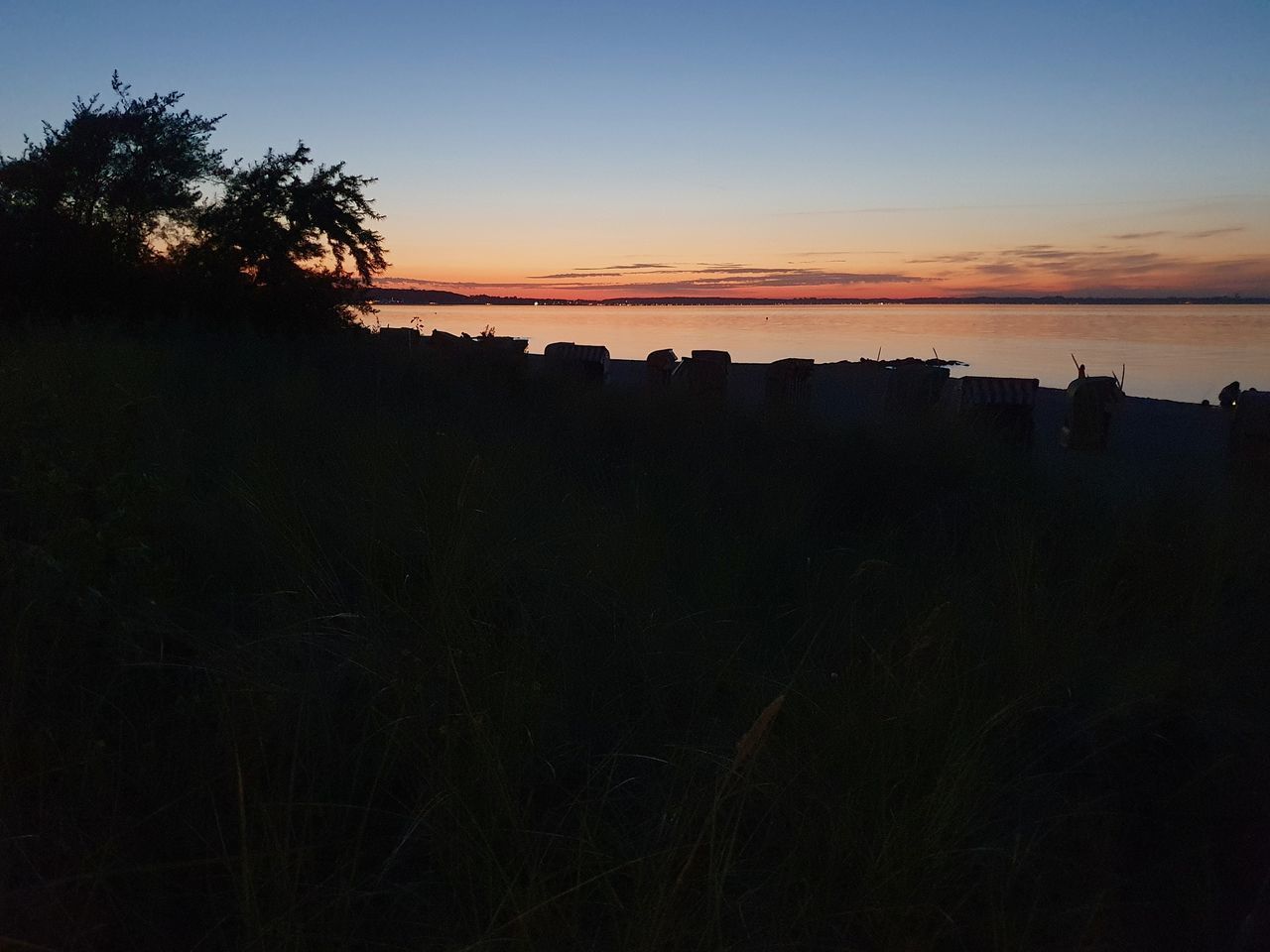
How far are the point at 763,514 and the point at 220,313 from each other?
577 inches

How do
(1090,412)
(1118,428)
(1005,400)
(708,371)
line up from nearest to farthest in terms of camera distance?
(1005,400), (1090,412), (708,371), (1118,428)

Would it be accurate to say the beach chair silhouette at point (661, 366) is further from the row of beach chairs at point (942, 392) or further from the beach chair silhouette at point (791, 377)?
the beach chair silhouette at point (791, 377)

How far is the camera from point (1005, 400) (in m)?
13.5

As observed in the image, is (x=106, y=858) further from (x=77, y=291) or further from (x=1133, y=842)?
(x=77, y=291)

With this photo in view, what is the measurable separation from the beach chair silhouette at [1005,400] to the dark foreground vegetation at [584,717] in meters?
6.72

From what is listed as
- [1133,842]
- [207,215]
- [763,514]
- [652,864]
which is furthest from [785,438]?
[207,215]

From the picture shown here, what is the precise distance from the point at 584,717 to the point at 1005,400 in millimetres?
11012

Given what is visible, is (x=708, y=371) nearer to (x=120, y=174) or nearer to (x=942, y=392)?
(x=942, y=392)

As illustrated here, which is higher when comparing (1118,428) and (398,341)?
(398,341)

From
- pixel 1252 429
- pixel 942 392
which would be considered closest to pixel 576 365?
pixel 942 392

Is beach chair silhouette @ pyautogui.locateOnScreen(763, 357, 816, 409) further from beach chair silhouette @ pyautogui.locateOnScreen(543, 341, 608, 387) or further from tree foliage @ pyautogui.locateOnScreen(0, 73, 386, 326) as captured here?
tree foliage @ pyautogui.locateOnScreen(0, 73, 386, 326)

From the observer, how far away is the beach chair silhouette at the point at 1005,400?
43.2 feet

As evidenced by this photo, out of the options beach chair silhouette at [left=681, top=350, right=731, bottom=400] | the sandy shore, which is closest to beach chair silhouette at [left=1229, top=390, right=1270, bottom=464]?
the sandy shore

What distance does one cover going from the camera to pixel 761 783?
3082 mm
